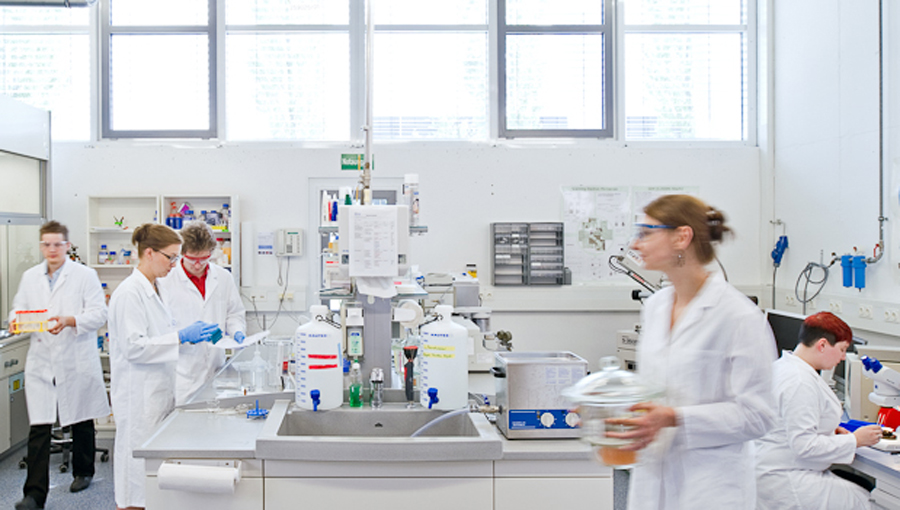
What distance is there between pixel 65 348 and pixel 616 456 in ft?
10.3

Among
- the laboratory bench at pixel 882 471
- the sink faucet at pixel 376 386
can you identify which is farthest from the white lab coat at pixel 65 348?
the laboratory bench at pixel 882 471

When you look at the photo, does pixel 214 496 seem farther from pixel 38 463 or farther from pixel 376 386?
pixel 38 463

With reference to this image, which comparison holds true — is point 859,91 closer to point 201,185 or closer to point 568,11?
point 568,11

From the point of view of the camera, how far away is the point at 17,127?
12.3 ft

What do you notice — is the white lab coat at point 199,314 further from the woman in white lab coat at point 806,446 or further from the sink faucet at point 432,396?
the woman in white lab coat at point 806,446

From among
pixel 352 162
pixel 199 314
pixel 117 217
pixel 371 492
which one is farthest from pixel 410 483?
pixel 117 217

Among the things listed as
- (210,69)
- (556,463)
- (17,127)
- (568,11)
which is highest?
(568,11)

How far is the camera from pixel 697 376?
1.27 meters

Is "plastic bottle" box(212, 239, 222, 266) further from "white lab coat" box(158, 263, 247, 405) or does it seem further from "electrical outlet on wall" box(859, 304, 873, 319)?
"electrical outlet on wall" box(859, 304, 873, 319)

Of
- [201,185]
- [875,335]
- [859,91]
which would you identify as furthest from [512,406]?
[201,185]

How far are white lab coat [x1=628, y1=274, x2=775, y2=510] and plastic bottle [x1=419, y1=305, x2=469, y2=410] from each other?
0.70 metres

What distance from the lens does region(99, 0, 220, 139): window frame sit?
4629mm

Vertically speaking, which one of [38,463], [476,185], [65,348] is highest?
[476,185]

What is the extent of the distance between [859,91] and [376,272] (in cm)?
320
